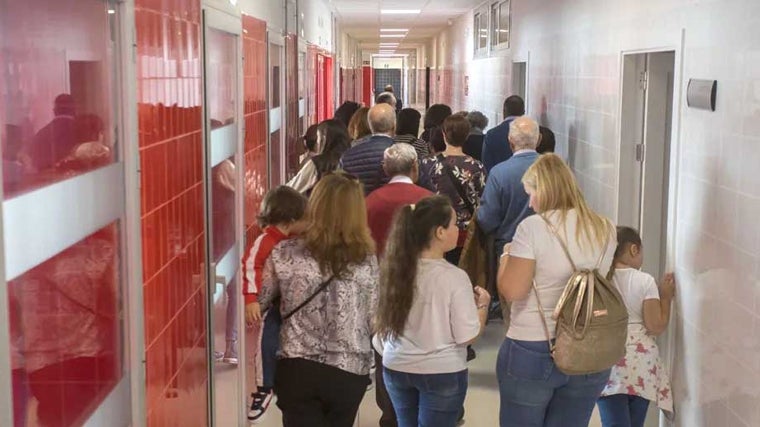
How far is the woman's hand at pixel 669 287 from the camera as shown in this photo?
4.38m

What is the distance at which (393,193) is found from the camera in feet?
14.4

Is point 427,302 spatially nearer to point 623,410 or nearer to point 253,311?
point 253,311

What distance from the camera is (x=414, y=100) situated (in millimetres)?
34469

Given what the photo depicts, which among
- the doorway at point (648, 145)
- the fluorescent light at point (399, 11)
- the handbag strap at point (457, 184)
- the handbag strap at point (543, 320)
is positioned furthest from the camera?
the fluorescent light at point (399, 11)

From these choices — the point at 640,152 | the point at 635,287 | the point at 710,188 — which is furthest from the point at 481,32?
the point at 635,287

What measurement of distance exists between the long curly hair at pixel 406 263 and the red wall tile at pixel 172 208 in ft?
2.29

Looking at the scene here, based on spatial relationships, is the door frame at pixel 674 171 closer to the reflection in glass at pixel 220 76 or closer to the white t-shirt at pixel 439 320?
the white t-shirt at pixel 439 320

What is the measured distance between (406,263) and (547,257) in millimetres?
491

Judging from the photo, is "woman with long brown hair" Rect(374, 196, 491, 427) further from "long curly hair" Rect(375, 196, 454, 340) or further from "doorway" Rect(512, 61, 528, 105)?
"doorway" Rect(512, 61, 528, 105)

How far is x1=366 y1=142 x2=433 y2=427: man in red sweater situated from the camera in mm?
4352

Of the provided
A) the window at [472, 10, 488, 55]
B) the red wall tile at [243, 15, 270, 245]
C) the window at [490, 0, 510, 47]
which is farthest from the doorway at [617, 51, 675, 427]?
the window at [472, 10, 488, 55]

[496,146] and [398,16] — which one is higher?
[398,16]

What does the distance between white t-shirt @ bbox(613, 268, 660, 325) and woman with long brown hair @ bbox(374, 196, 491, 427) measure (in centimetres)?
89

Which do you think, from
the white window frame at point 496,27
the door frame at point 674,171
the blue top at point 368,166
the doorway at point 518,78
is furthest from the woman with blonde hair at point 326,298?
the white window frame at point 496,27
